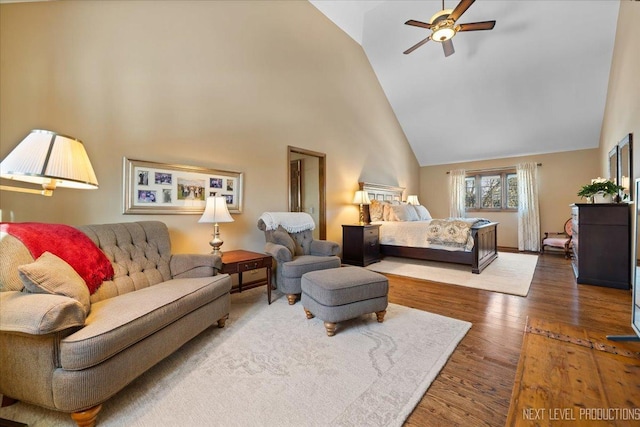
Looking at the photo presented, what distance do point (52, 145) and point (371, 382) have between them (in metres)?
2.04

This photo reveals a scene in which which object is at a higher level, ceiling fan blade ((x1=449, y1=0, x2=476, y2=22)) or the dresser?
ceiling fan blade ((x1=449, y1=0, x2=476, y2=22))

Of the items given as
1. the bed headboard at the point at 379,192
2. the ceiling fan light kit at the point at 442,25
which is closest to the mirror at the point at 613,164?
the ceiling fan light kit at the point at 442,25

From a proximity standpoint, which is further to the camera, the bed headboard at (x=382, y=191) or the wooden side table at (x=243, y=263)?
the bed headboard at (x=382, y=191)

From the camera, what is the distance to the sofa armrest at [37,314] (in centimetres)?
112

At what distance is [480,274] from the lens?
13.1 ft

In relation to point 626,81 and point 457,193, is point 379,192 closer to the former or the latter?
point 457,193

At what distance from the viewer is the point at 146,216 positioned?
272 cm

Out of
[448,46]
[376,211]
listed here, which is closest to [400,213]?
[376,211]

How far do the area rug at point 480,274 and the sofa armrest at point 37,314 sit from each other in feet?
12.4

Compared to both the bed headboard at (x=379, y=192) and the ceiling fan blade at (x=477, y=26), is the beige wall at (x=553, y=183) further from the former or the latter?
the ceiling fan blade at (x=477, y=26)

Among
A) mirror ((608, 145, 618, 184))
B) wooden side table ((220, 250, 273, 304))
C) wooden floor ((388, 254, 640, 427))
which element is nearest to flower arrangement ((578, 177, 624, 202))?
mirror ((608, 145, 618, 184))

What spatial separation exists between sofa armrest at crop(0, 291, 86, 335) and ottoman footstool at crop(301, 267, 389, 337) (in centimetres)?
152

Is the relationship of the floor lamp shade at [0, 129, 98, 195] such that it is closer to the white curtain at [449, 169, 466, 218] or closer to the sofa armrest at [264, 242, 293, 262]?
the sofa armrest at [264, 242, 293, 262]

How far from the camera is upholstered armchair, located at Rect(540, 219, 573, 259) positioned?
524 cm
